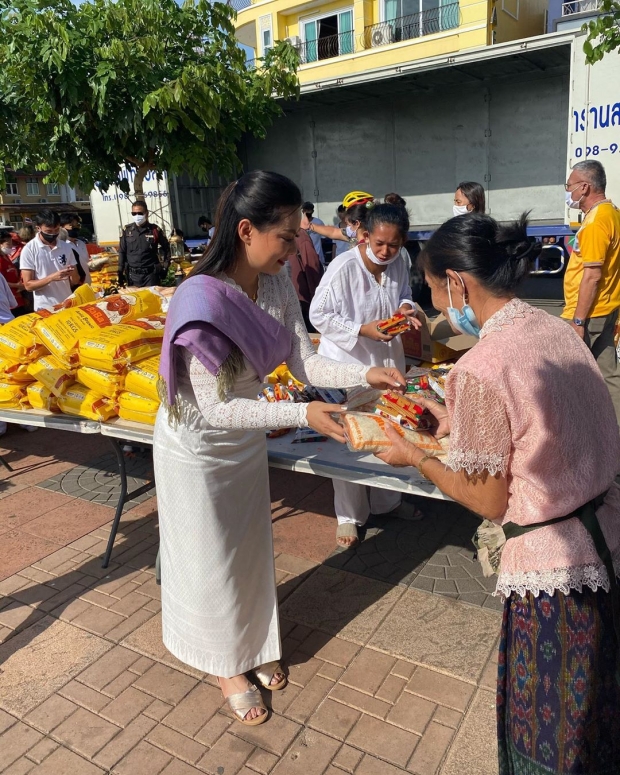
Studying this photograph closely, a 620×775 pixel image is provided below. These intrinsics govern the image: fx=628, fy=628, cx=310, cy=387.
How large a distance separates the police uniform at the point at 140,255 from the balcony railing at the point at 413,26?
15.1m

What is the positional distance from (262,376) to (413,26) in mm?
21403

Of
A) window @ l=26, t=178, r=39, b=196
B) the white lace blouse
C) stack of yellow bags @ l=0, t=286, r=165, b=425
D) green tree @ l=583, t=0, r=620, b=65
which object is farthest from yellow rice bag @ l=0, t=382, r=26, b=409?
window @ l=26, t=178, r=39, b=196

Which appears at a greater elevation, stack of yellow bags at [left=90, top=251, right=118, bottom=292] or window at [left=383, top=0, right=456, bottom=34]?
window at [left=383, top=0, right=456, bottom=34]

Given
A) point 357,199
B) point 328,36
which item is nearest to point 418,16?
point 328,36

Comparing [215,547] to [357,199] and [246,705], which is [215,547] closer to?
[246,705]

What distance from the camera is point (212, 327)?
196cm

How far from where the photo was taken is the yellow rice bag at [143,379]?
3.31 m

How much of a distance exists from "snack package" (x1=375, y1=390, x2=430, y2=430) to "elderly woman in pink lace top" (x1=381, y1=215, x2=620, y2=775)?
27.1 inches

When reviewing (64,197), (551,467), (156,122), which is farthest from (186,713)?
(64,197)

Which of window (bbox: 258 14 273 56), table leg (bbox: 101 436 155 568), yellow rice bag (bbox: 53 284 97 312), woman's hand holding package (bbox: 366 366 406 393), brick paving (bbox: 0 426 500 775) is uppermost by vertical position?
window (bbox: 258 14 273 56)

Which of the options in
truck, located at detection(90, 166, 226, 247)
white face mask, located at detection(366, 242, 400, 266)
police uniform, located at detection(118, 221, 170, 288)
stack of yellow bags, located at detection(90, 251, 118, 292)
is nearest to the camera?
white face mask, located at detection(366, 242, 400, 266)

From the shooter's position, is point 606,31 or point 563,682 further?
point 606,31

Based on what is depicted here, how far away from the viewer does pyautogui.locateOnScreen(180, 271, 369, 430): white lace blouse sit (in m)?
2.00

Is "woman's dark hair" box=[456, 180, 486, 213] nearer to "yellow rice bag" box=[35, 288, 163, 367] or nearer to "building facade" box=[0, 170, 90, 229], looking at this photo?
"yellow rice bag" box=[35, 288, 163, 367]
